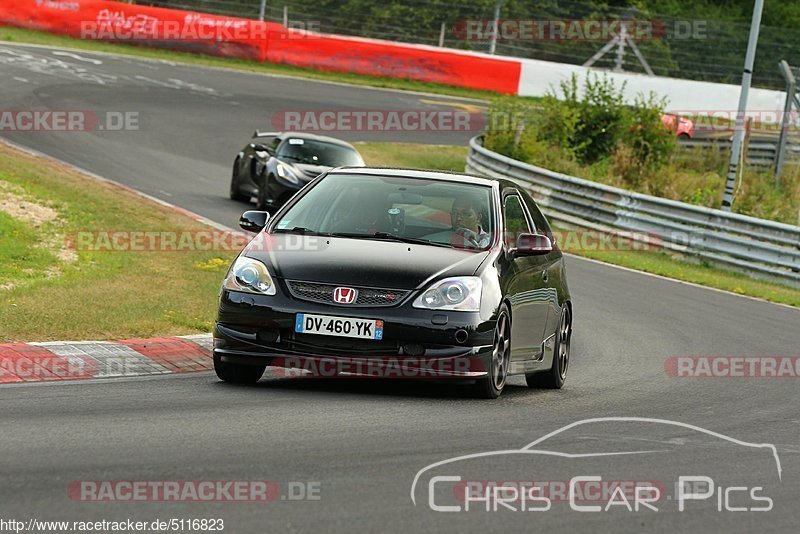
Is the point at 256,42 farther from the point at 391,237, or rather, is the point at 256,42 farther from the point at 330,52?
the point at 391,237

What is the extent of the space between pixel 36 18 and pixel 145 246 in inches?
1155

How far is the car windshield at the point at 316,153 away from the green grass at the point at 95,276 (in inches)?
159

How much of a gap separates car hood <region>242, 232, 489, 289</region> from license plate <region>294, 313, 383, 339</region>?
24 cm

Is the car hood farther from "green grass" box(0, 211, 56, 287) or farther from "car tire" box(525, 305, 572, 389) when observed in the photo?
"green grass" box(0, 211, 56, 287)

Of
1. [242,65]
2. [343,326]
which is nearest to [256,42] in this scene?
[242,65]

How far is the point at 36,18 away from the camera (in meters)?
43.2

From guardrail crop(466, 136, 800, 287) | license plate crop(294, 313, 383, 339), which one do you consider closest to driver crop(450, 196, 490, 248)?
license plate crop(294, 313, 383, 339)

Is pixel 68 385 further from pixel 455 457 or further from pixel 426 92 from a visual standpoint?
pixel 426 92

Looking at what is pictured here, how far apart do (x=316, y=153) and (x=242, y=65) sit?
Result: 20310 mm

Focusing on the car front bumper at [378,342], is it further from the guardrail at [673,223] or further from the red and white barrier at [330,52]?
the red and white barrier at [330,52]

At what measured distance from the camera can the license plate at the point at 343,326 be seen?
870 centimetres

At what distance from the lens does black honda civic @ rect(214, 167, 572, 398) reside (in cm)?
875

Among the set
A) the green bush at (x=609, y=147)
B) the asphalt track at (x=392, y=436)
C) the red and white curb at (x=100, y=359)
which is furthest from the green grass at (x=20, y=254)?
the green bush at (x=609, y=147)

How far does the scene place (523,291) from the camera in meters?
9.84
